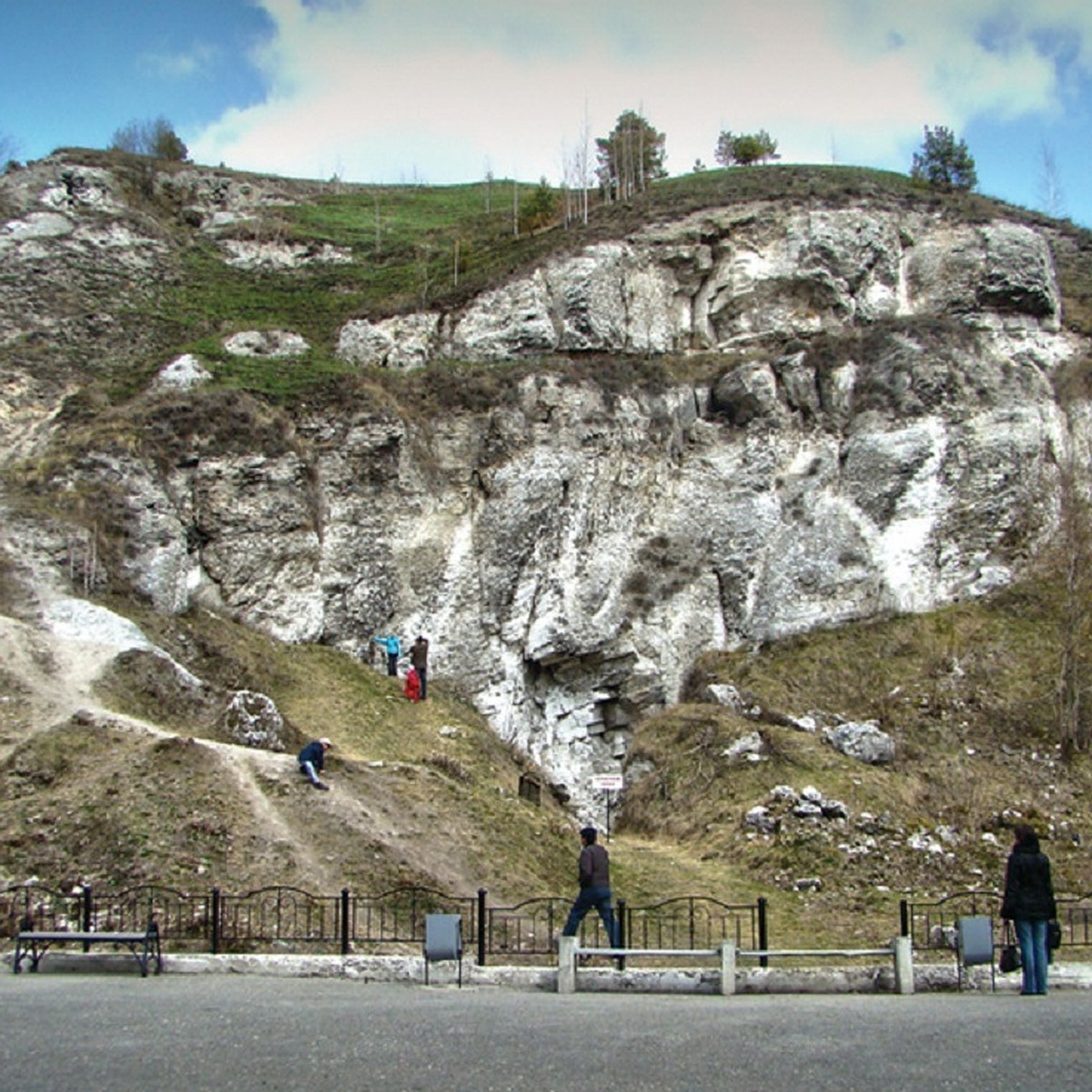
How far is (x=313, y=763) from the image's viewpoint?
2095cm

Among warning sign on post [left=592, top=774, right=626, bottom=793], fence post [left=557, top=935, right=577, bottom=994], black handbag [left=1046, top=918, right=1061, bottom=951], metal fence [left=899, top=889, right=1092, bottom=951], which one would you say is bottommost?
metal fence [left=899, top=889, right=1092, bottom=951]

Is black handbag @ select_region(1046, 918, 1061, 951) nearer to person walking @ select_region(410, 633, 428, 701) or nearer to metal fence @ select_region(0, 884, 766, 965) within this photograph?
metal fence @ select_region(0, 884, 766, 965)

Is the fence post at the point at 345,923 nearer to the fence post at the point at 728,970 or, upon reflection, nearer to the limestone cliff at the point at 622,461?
the fence post at the point at 728,970

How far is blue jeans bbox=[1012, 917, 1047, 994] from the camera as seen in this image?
13.3 m

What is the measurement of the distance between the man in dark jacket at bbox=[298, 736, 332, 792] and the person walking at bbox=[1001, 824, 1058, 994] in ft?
38.3

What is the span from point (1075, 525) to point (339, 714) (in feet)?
65.5

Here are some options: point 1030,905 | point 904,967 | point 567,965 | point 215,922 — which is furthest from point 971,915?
point 215,922

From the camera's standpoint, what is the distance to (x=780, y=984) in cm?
1403

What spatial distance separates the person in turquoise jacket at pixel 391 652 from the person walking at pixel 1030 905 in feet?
63.4

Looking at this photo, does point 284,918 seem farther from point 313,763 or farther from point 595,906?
point 595,906

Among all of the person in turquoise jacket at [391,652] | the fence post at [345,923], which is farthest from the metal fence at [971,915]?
A: the person in turquoise jacket at [391,652]

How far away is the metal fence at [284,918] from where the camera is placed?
15.3m

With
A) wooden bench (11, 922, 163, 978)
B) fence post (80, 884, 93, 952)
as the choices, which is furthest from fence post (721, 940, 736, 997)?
fence post (80, 884, 93, 952)

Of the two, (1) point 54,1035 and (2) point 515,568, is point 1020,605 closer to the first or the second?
(2) point 515,568
